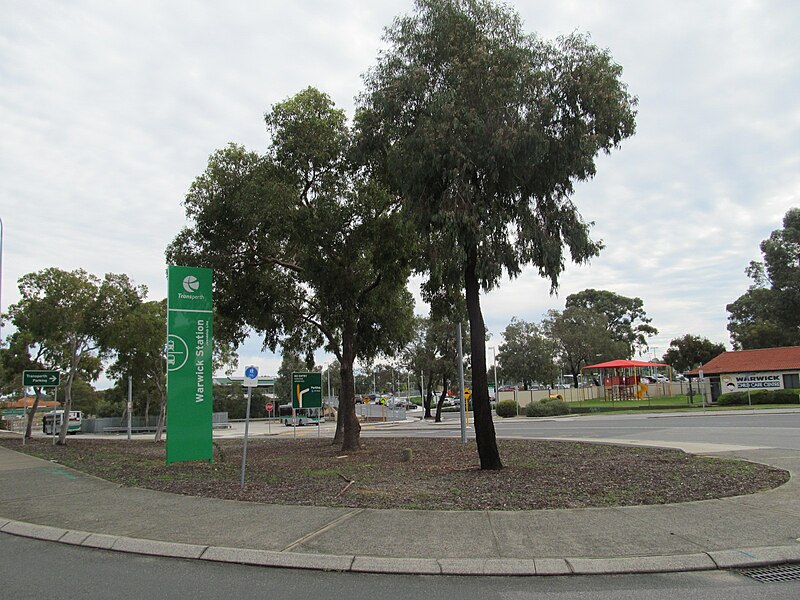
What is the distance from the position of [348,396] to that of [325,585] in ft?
44.3

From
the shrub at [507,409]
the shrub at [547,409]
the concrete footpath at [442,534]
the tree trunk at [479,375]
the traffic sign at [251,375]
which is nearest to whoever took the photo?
the concrete footpath at [442,534]

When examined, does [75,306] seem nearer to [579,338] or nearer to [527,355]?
[527,355]

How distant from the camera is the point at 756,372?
45.5 meters

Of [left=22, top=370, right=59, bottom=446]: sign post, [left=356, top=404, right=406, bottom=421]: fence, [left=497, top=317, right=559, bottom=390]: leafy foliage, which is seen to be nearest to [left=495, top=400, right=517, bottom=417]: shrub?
[left=356, top=404, right=406, bottom=421]: fence

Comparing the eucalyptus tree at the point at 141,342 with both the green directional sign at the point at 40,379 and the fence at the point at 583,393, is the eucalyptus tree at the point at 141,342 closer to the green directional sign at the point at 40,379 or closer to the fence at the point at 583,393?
the green directional sign at the point at 40,379

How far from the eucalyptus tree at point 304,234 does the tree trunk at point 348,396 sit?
0.11 feet

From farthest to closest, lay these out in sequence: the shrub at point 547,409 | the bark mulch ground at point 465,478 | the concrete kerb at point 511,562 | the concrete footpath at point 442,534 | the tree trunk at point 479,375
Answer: the shrub at point 547,409 < the tree trunk at point 479,375 < the bark mulch ground at point 465,478 < the concrete footpath at point 442,534 < the concrete kerb at point 511,562

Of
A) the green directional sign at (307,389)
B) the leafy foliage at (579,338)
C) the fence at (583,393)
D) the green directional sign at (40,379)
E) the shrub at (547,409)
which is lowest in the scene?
the shrub at (547,409)

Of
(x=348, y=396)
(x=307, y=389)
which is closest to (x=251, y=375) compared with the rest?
(x=348, y=396)

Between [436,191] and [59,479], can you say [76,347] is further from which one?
[436,191]

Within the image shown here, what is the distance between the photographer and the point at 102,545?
7297mm

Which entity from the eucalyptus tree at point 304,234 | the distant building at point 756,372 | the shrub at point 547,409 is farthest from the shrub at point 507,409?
the eucalyptus tree at point 304,234

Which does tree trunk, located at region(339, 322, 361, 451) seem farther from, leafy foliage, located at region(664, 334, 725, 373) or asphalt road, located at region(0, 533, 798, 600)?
leafy foliage, located at region(664, 334, 725, 373)

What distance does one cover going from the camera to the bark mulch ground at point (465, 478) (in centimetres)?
916
